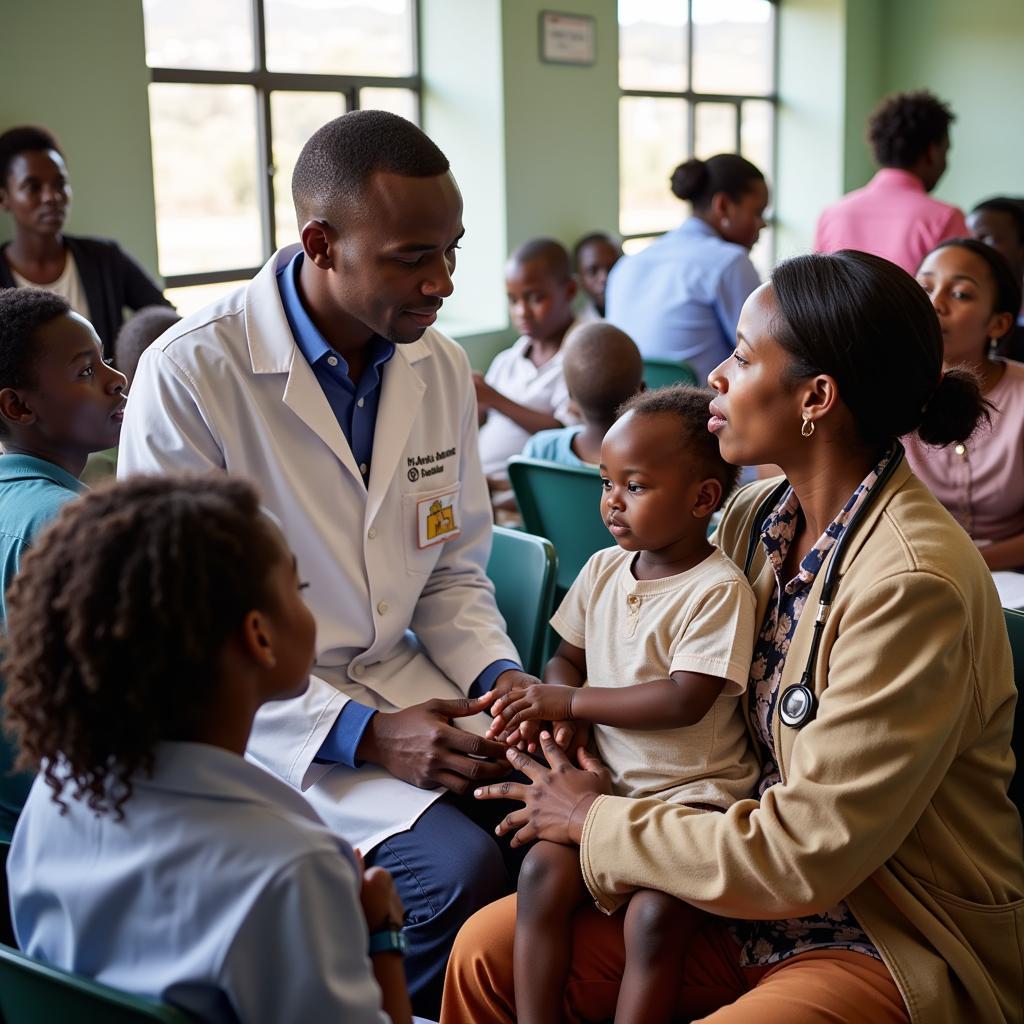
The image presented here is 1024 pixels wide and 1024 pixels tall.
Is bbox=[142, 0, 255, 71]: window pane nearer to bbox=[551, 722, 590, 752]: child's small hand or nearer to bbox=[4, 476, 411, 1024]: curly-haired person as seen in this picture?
bbox=[551, 722, 590, 752]: child's small hand

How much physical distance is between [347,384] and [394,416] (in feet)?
0.31

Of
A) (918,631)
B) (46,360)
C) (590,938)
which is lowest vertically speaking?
(590,938)

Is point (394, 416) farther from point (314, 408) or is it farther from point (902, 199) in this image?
point (902, 199)

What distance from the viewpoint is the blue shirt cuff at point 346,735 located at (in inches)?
69.0

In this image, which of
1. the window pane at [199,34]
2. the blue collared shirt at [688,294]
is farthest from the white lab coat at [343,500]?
the window pane at [199,34]

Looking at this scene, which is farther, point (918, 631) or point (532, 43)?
point (532, 43)

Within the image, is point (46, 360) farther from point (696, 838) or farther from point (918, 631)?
point (918, 631)

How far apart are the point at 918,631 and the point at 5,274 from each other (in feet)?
10.3

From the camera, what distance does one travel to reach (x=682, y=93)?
23.4 feet

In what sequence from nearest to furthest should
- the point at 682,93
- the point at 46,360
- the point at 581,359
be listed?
1. the point at 46,360
2. the point at 581,359
3. the point at 682,93

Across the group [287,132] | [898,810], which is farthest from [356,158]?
[287,132]

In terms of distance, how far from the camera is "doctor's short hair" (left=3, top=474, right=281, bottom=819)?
3.18 ft

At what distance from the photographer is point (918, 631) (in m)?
1.32

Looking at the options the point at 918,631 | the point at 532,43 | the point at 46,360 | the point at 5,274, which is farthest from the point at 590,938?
the point at 532,43
